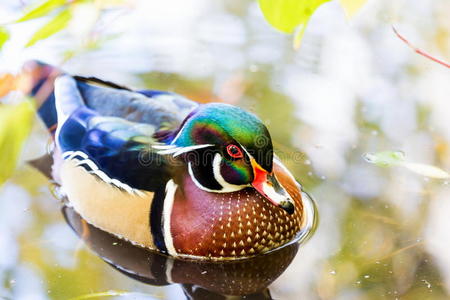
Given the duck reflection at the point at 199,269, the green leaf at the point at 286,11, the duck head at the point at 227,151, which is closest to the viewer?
the green leaf at the point at 286,11

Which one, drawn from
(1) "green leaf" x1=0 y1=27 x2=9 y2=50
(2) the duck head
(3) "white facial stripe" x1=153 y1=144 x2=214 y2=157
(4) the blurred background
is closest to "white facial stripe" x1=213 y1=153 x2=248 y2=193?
(2) the duck head

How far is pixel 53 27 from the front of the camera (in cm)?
133

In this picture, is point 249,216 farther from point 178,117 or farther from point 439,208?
point 439,208

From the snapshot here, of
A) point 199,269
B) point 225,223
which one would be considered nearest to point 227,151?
point 225,223

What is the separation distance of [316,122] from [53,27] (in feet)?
9.59

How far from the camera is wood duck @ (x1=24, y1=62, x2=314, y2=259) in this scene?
2.98 meters

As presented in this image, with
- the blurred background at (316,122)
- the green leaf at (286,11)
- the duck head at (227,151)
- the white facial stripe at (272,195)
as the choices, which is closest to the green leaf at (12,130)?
the blurred background at (316,122)

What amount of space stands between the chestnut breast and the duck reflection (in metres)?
0.05

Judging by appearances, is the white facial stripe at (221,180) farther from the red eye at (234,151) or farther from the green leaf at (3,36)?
the green leaf at (3,36)

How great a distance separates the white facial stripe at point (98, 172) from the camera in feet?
10.3

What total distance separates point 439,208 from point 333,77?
4.59ft

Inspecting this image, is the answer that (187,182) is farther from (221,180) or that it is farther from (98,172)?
(98,172)

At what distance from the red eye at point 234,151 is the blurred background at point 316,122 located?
610mm

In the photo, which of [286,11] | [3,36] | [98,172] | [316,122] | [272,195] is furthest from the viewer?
[316,122]
